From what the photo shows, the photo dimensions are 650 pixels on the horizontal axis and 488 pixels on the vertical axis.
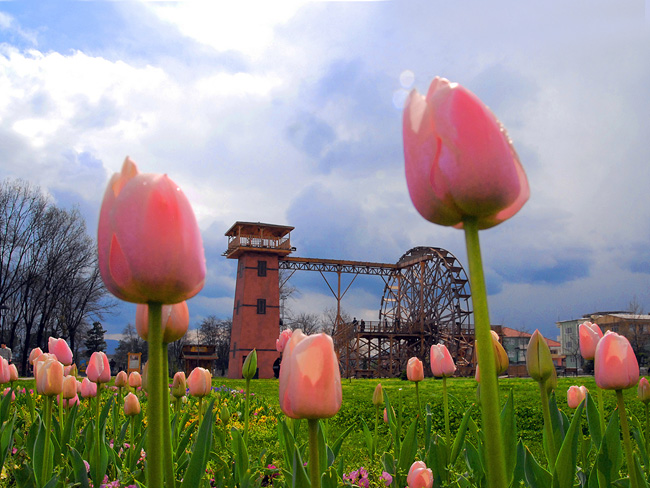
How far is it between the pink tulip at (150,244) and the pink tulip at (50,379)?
5.16ft

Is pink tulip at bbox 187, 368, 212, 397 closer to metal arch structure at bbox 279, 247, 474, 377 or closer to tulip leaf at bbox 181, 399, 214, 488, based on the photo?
tulip leaf at bbox 181, 399, 214, 488

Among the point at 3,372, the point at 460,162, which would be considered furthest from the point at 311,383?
the point at 3,372

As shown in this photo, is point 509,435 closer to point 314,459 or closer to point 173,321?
point 314,459

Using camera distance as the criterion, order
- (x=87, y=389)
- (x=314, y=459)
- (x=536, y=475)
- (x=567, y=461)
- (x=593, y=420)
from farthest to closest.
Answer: (x=87, y=389) < (x=593, y=420) < (x=536, y=475) < (x=567, y=461) < (x=314, y=459)

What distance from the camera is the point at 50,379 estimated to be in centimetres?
210

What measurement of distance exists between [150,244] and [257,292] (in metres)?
26.0

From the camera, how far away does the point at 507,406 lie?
1.66m

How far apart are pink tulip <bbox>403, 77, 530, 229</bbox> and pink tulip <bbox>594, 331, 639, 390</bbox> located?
3.27ft

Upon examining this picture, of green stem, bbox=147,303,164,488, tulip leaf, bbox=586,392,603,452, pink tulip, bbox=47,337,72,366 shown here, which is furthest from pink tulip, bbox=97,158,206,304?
pink tulip, bbox=47,337,72,366

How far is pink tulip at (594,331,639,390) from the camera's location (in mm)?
1514

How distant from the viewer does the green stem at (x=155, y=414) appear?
763 mm

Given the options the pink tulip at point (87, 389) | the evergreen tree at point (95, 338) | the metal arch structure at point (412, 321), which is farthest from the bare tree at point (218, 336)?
the pink tulip at point (87, 389)

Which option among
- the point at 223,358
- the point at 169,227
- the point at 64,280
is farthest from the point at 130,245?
the point at 223,358

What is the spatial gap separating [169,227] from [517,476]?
1.67 metres
